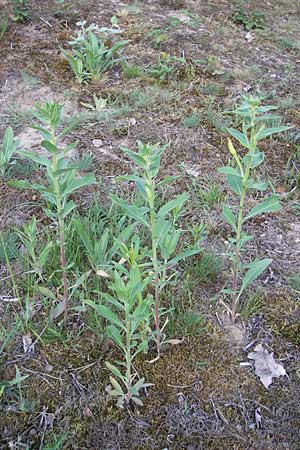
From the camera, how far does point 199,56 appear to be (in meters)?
4.00

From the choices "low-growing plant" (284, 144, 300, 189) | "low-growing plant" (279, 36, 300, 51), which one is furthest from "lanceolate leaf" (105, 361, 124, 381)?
"low-growing plant" (279, 36, 300, 51)

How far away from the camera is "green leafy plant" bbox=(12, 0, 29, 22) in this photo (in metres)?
4.15

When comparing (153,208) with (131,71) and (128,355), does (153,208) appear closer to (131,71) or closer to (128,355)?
(128,355)

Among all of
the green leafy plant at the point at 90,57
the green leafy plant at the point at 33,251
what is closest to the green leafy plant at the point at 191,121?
the green leafy plant at the point at 90,57

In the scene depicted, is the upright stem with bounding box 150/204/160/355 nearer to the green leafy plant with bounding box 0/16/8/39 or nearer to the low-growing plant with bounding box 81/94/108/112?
the low-growing plant with bounding box 81/94/108/112

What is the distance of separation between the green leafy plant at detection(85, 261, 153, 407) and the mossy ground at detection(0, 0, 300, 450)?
59 millimetres

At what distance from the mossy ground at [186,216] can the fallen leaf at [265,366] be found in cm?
3

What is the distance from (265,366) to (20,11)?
11.2 feet

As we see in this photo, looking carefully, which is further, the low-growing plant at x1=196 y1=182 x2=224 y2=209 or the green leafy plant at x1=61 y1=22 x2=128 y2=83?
the green leafy plant at x1=61 y1=22 x2=128 y2=83

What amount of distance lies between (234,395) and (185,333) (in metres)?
0.30

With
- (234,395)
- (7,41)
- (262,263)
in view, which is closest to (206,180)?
(262,263)

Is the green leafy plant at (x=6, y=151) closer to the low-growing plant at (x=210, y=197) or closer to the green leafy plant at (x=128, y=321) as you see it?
the low-growing plant at (x=210, y=197)

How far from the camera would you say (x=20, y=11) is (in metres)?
4.15

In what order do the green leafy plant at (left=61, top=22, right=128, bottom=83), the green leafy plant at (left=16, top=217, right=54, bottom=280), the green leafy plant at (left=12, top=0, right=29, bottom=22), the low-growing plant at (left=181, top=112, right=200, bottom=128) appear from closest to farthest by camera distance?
the green leafy plant at (left=16, top=217, right=54, bottom=280) < the low-growing plant at (left=181, top=112, right=200, bottom=128) < the green leafy plant at (left=61, top=22, right=128, bottom=83) < the green leafy plant at (left=12, top=0, right=29, bottom=22)
